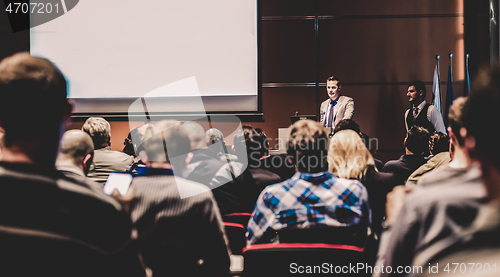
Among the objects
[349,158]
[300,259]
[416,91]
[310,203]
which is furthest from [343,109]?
[300,259]

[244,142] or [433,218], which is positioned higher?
[433,218]

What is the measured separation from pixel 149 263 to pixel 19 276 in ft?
2.80

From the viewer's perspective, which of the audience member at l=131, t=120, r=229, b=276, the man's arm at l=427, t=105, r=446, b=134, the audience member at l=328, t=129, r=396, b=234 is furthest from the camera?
the man's arm at l=427, t=105, r=446, b=134

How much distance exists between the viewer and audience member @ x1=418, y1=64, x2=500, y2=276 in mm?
653

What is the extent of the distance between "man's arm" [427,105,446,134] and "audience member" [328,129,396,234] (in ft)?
10.7

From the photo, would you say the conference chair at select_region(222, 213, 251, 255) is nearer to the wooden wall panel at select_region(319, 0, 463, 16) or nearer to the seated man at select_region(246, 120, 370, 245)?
the seated man at select_region(246, 120, 370, 245)

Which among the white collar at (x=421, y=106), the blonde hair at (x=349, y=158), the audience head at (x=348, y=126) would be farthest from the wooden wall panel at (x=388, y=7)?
the blonde hair at (x=349, y=158)

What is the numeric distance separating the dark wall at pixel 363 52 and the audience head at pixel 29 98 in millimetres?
5226

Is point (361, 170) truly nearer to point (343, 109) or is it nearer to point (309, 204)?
point (309, 204)

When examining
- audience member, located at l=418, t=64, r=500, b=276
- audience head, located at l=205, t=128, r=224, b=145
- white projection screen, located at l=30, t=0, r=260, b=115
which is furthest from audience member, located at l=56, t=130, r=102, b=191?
white projection screen, located at l=30, t=0, r=260, b=115

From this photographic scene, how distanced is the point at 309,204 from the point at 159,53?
5.03m

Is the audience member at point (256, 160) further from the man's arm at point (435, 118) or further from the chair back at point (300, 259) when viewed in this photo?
the man's arm at point (435, 118)

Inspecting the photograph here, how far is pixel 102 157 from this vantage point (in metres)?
2.97

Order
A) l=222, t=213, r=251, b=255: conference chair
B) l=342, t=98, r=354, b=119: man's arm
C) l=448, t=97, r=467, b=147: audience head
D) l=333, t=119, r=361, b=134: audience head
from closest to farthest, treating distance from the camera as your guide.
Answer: l=448, t=97, r=467, b=147: audience head, l=222, t=213, r=251, b=255: conference chair, l=333, t=119, r=361, b=134: audience head, l=342, t=98, r=354, b=119: man's arm
